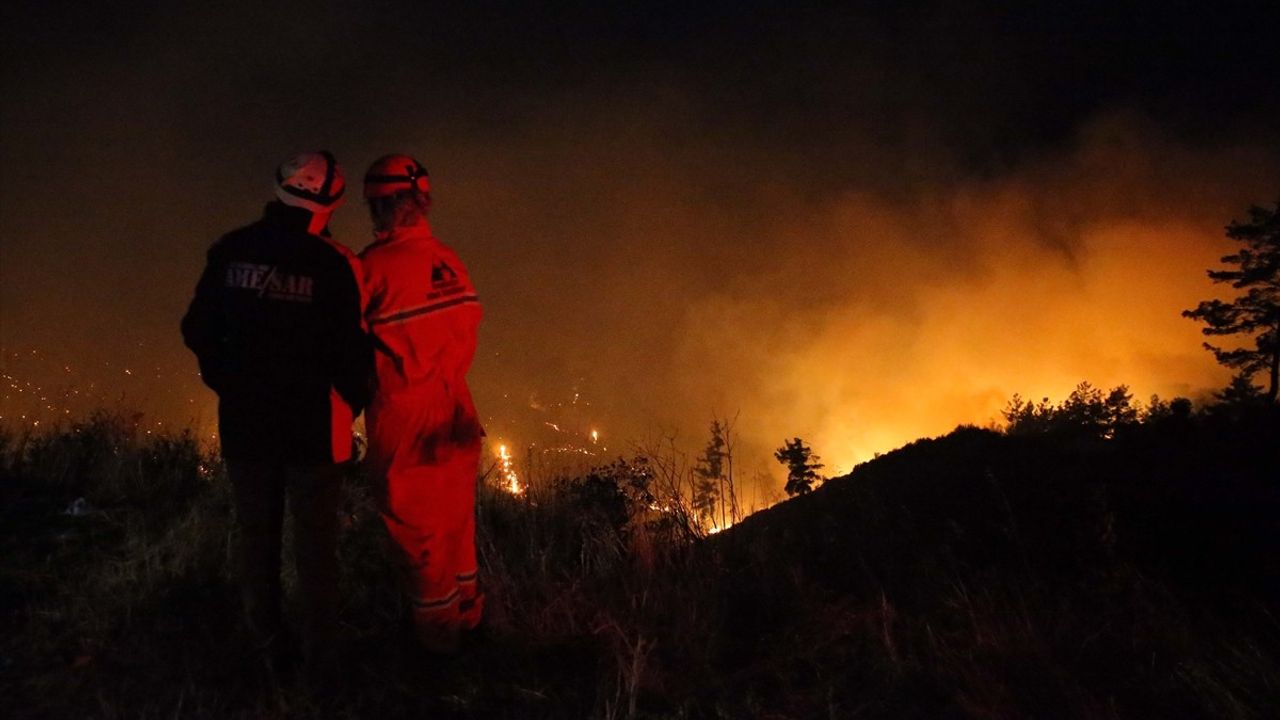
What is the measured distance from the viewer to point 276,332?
3.12 meters

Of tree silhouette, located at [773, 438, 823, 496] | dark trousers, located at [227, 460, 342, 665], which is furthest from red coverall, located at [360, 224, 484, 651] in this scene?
tree silhouette, located at [773, 438, 823, 496]

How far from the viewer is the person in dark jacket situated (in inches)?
123

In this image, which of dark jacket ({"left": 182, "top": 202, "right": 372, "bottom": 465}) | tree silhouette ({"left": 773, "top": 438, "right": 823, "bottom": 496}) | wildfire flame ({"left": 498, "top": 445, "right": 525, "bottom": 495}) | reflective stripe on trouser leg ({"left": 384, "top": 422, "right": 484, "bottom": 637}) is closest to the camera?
dark jacket ({"left": 182, "top": 202, "right": 372, "bottom": 465})

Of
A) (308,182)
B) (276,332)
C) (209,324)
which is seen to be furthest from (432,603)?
(308,182)

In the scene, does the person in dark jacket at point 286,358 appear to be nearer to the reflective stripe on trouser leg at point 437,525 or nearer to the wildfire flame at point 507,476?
the reflective stripe on trouser leg at point 437,525

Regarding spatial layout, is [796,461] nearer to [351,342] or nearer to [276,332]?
[351,342]

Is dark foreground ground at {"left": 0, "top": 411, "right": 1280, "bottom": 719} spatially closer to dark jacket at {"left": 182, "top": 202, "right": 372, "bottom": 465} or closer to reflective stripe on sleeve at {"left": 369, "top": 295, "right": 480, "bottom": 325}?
dark jacket at {"left": 182, "top": 202, "right": 372, "bottom": 465}

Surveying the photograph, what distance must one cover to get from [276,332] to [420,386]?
0.60 m

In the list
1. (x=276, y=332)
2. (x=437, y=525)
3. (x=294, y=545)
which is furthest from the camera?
(x=437, y=525)

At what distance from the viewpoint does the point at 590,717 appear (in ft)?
10.0

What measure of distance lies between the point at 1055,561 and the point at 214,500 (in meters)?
5.39

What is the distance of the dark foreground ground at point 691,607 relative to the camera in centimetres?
320

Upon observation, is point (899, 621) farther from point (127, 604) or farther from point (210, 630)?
point (127, 604)

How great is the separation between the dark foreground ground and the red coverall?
0.48 m
